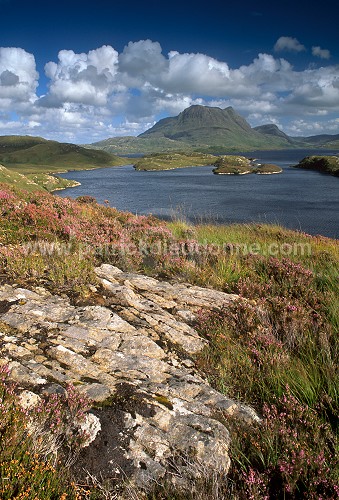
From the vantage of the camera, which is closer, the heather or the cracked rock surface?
Result: the heather

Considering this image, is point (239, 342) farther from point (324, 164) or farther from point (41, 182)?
point (324, 164)

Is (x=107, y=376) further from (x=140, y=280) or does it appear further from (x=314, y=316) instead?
(x=314, y=316)

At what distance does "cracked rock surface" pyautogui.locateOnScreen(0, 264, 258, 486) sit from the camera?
9.80 feet

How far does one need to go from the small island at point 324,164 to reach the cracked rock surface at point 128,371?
103871 millimetres

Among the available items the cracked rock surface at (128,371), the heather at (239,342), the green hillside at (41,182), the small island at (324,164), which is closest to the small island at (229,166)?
the small island at (324,164)

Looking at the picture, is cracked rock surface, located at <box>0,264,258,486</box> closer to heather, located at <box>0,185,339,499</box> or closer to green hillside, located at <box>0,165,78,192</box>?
heather, located at <box>0,185,339,499</box>

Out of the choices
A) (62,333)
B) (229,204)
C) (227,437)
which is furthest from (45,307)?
(229,204)

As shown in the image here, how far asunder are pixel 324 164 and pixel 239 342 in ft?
404

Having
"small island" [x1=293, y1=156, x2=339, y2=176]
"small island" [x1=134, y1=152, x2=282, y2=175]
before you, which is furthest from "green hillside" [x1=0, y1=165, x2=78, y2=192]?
"small island" [x1=293, y1=156, x2=339, y2=176]

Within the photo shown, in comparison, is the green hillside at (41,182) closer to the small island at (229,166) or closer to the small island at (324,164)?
the small island at (229,166)

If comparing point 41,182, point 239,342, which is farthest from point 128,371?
point 41,182

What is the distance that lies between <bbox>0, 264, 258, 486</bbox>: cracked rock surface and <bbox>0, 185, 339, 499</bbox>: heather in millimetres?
206

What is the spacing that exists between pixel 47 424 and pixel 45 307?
2.40 metres

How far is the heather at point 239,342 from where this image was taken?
8.82ft
